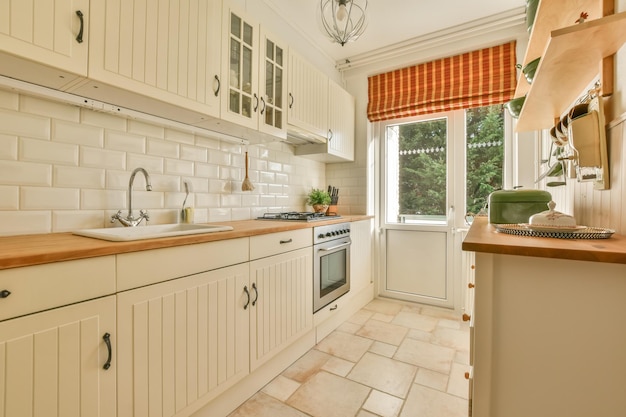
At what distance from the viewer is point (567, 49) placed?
101cm

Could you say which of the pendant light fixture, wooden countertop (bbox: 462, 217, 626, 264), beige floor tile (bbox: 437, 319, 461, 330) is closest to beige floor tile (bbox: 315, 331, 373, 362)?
beige floor tile (bbox: 437, 319, 461, 330)

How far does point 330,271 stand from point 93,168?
173 centimetres

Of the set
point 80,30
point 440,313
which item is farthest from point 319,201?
point 80,30

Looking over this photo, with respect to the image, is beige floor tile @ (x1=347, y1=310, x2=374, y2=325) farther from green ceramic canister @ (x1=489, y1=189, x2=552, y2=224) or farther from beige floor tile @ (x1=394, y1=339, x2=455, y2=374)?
green ceramic canister @ (x1=489, y1=189, x2=552, y2=224)

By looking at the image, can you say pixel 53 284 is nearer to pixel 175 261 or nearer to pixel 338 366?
pixel 175 261

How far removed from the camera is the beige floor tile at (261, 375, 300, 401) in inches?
66.0

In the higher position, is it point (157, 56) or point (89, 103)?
point (157, 56)

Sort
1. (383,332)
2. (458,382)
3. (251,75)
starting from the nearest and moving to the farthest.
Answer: (458,382), (251,75), (383,332)

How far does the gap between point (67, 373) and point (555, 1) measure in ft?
7.20

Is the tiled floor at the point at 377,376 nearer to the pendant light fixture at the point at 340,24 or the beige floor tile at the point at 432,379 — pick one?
the beige floor tile at the point at 432,379

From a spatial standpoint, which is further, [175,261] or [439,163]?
[439,163]

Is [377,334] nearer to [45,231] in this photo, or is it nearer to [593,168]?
[593,168]

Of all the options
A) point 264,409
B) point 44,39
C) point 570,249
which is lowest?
point 264,409

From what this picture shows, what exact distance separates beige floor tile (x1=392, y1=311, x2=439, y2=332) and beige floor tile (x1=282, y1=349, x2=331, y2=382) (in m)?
0.92
